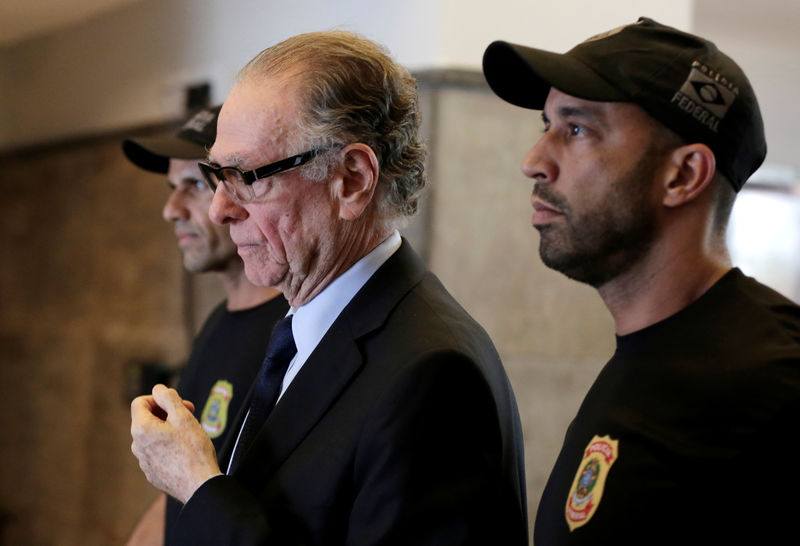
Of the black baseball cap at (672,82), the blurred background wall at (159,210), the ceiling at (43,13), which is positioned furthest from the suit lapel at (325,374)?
the ceiling at (43,13)

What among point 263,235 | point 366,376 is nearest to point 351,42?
point 263,235

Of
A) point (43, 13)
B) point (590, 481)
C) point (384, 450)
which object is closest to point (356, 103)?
point (384, 450)

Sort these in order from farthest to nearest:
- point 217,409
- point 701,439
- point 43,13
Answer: point 43,13 → point 217,409 → point 701,439

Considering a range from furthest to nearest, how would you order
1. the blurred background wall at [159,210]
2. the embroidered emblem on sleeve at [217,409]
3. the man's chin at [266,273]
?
the blurred background wall at [159,210] → the embroidered emblem on sleeve at [217,409] → the man's chin at [266,273]

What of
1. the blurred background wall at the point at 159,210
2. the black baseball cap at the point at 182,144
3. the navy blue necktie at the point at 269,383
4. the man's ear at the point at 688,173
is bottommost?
the blurred background wall at the point at 159,210

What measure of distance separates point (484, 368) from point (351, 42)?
0.53 m

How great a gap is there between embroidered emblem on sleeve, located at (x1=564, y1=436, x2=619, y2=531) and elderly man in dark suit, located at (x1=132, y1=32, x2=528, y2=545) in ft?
0.47

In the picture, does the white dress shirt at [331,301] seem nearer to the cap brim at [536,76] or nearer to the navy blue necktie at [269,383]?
the navy blue necktie at [269,383]

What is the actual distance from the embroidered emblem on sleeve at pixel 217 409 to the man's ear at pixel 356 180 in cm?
64

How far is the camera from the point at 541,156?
1211 mm

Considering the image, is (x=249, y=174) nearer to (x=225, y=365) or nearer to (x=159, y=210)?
(x=225, y=365)

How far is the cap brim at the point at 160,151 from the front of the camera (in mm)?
2127

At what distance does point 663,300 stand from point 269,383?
0.62 meters

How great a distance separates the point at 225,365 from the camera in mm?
1950
